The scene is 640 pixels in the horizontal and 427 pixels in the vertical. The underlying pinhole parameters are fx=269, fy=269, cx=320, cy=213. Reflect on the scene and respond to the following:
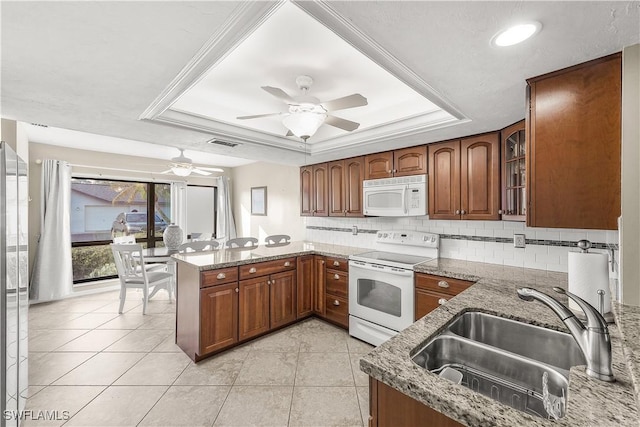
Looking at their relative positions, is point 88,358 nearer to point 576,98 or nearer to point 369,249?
point 369,249

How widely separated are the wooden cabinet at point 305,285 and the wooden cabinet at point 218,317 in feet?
2.78

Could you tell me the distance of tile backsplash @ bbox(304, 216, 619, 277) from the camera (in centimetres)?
221

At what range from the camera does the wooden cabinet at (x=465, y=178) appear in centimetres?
245

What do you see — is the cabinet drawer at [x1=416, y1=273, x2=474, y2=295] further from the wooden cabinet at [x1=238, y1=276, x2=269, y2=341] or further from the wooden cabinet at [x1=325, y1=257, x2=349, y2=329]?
the wooden cabinet at [x1=238, y1=276, x2=269, y2=341]

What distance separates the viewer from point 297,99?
181cm

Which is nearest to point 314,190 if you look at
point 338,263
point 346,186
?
point 346,186

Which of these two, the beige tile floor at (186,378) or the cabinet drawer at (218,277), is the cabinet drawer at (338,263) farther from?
the cabinet drawer at (218,277)

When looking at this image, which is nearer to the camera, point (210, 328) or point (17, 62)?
point (17, 62)

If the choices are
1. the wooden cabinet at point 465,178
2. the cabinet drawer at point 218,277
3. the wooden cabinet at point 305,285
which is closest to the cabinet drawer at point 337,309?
the wooden cabinet at point 305,285

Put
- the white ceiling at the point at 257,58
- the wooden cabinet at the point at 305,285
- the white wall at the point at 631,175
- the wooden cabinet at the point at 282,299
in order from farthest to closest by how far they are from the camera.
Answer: the wooden cabinet at the point at 305,285 < the wooden cabinet at the point at 282,299 < the white wall at the point at 631,175 < the white ceiling at the point at 257,58

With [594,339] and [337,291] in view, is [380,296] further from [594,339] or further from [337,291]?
[594,339]

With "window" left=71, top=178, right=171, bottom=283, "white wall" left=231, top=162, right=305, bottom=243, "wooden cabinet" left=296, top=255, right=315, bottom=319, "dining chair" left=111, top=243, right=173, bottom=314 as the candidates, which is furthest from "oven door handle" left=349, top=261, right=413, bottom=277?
"window" left=71, top=178, right=171, bottom=283

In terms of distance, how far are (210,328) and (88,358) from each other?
4.07ft

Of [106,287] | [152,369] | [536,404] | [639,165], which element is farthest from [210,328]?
[106,287]
